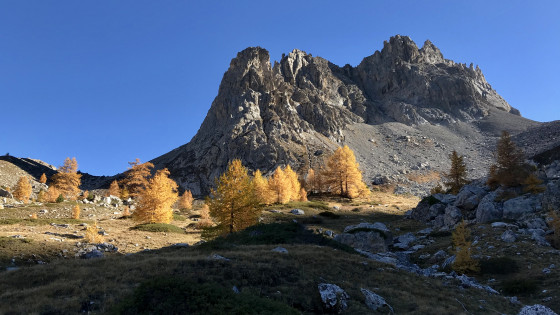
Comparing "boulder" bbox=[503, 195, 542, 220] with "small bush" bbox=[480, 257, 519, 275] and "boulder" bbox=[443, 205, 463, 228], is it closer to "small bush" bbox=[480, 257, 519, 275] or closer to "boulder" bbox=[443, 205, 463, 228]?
"boulder" bbox=[443, 205, 463, 228]

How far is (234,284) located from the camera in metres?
13.2

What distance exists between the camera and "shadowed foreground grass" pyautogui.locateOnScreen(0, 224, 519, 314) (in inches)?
403

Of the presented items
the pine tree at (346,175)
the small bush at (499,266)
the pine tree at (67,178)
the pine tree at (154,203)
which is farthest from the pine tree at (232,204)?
the pine tree at (67,178)

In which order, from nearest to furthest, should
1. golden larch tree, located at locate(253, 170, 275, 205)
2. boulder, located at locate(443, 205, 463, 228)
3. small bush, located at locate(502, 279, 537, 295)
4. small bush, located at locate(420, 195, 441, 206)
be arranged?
small bush, located at locate(502, 279, 537, 295) → boulder, located at locate(443, 205, 463, 228) → small bush, located at locate(420, 195, 441, 206) → golden larch tree, located at locate(253, 170, 275, 205)

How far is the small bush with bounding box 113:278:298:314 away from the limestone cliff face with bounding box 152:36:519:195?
111690 millimetres

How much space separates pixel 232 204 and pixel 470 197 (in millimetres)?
31615

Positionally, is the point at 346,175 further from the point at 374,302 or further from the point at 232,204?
the point at 374,302

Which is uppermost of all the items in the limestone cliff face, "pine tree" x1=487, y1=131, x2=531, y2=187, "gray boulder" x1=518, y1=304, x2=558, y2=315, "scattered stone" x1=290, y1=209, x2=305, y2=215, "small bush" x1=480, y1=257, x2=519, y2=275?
the limestone cliff face

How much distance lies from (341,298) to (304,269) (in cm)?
429

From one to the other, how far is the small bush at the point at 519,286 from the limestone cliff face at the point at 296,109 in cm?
10332

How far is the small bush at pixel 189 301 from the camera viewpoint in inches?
376

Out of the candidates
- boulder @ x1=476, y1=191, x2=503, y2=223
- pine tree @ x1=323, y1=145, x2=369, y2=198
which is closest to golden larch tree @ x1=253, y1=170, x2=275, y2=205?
pine tree @ x1=323, y1=145, x2=369, y2=198

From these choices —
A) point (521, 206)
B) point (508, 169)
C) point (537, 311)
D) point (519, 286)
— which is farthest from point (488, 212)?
point (537, 311)

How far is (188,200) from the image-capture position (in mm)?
77438
